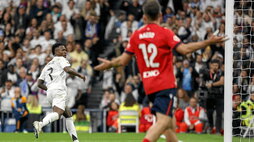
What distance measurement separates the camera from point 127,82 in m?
21.5

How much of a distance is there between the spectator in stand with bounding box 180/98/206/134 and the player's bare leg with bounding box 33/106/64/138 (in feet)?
24.1

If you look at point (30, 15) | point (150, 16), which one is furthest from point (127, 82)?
point (150, 16)

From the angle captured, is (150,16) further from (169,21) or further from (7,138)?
(169,21)

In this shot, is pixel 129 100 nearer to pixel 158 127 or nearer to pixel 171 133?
pixel 171 133

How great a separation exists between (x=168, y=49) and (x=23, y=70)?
13.6 meters

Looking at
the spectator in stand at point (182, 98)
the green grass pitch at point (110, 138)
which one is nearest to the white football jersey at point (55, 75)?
the green grass pitch at point (110, 138)

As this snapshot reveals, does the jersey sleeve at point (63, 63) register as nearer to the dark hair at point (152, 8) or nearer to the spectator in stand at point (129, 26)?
the dark hair at point (152, 8)

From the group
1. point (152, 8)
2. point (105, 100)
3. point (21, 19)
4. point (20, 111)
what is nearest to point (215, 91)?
point (105, 100)

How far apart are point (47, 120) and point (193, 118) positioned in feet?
25.4

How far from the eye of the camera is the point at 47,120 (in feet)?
43.5

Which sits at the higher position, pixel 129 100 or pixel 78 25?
pixel 78 25

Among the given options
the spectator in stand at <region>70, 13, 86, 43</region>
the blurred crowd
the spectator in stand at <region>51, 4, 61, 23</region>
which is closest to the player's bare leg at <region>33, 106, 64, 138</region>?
the blurred crowd

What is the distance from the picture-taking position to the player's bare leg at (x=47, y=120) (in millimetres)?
13195

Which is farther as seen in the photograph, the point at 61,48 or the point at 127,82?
the point at 127,82
